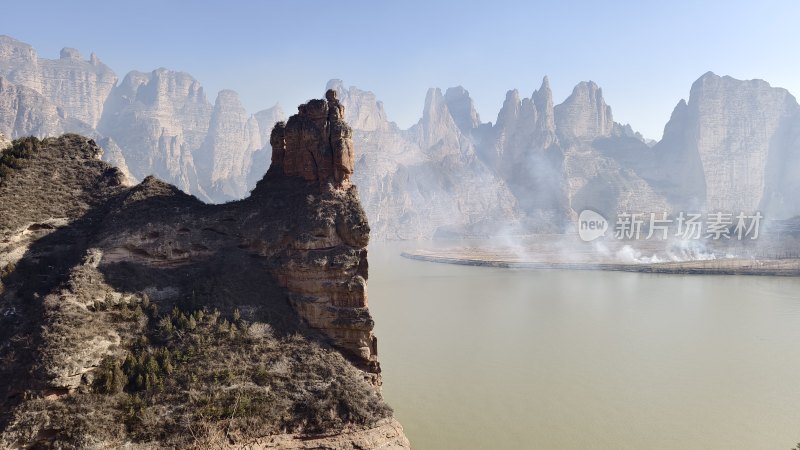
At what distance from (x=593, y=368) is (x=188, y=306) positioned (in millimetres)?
25112

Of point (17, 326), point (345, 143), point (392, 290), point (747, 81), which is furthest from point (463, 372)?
point (747, 81)

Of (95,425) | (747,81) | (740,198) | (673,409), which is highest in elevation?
(747,81)

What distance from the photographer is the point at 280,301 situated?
24.5m

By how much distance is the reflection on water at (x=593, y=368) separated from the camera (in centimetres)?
2422

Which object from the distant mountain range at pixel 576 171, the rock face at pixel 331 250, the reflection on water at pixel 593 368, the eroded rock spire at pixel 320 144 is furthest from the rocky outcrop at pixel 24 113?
the rock face at pixel 331 250

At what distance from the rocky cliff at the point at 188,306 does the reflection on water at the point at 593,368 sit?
6.19m

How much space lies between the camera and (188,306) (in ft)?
75.6

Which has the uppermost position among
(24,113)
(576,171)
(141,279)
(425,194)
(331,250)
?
(24,113)

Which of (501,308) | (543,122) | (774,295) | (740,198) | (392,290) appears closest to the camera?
(501,308)

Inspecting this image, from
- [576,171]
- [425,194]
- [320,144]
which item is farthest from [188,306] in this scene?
[576,171]

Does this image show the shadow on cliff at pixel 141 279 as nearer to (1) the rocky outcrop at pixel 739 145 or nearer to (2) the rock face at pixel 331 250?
(2) the rock face at pixel 331 250

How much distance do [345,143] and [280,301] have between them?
29.1 ft

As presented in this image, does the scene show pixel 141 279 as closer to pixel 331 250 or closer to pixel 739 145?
pixel 331 250

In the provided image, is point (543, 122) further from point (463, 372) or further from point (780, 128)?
point (463, 372)
